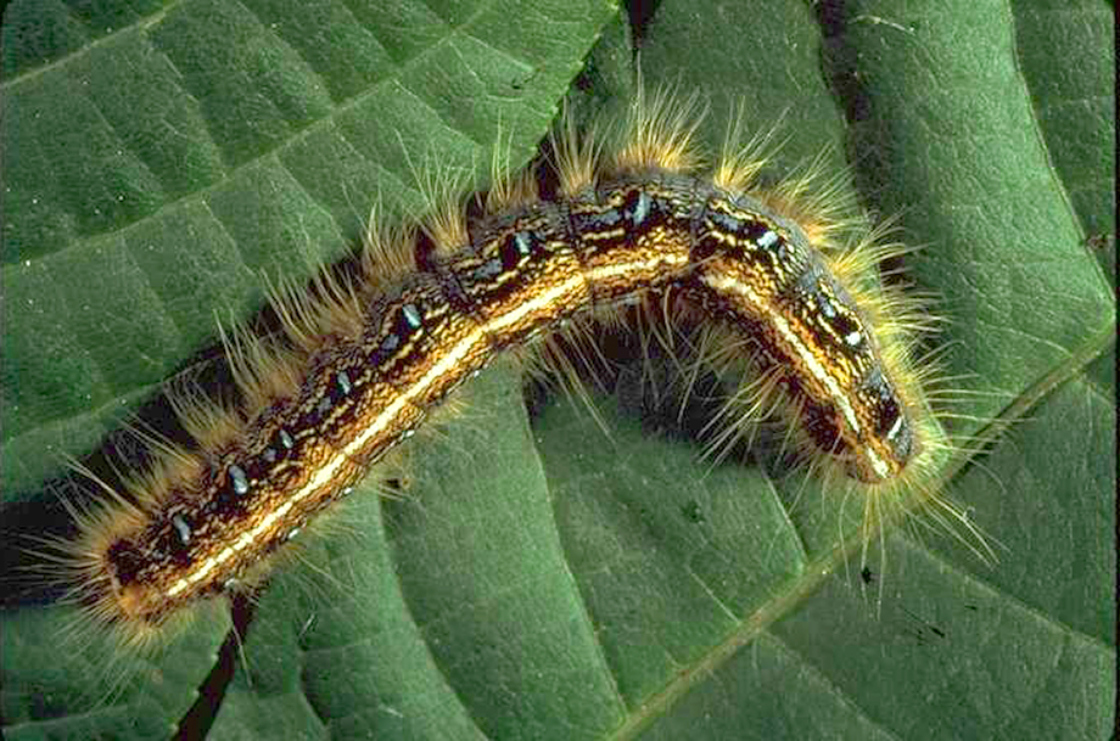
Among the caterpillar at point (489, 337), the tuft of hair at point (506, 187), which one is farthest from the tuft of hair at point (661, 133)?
the tuft of hair at point (506, 187)

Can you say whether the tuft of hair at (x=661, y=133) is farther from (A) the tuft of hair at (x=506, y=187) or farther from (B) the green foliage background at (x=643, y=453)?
(A) the tuft of hair at (x=506, y=187)

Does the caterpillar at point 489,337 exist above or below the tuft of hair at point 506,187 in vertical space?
below

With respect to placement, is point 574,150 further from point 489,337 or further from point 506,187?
point 489,337

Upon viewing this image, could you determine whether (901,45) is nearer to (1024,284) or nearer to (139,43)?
(1024,284)

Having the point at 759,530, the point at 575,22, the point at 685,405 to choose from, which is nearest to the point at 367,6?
the point at 575,22

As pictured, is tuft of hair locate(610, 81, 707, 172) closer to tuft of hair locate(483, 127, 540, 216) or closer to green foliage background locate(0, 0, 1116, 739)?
green foliage background locate(0, 0, 1116, 739)

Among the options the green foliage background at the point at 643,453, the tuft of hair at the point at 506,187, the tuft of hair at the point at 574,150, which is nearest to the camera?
the green foliage background at the point at 643,453

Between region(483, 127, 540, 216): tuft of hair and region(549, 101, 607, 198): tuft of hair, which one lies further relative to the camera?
region(549, 101, 607, 198): tuft of hair

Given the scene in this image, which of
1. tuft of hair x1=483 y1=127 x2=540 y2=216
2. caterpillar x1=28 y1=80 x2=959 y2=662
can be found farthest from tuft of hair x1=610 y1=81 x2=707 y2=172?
tuft of hair x1=483 y1=127 x2=540 y2=216
